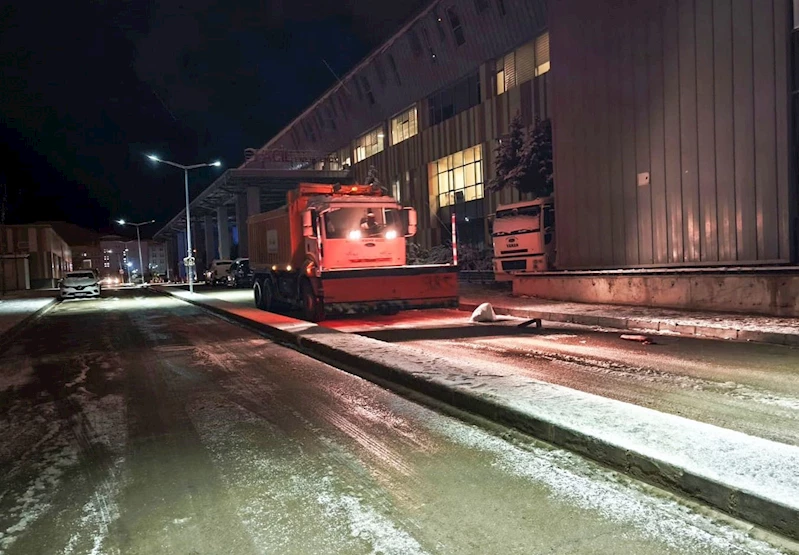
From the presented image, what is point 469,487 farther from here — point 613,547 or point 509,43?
point 509,43

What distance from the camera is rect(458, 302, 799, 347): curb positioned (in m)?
9.97

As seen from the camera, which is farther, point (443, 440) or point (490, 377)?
point (490, 377)

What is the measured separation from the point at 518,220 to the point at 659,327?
10.7 metres

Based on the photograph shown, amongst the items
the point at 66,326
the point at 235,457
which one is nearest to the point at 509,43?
the point at 66,326

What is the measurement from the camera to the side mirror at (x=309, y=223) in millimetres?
14914

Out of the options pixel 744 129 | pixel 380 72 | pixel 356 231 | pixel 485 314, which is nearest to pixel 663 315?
pixel 485 314

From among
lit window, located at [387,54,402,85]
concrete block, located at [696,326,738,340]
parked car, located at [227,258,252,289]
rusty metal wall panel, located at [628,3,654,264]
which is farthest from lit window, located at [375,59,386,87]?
concrete block, located at [696,326,738,340]

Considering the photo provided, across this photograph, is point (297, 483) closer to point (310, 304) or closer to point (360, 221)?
point (310, 304)

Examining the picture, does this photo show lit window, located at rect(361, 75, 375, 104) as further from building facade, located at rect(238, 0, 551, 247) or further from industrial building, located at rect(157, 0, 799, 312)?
industrial building, located at rect(157, 0, 799, 312)

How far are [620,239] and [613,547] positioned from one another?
15.7 m

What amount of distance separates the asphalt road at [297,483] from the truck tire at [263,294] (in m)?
11.5

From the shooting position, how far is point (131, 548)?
341 centimetres

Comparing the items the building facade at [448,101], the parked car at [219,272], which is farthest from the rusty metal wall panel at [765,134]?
the parked car at [219,272]

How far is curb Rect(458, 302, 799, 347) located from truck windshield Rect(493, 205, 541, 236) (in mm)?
6235
